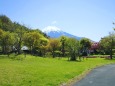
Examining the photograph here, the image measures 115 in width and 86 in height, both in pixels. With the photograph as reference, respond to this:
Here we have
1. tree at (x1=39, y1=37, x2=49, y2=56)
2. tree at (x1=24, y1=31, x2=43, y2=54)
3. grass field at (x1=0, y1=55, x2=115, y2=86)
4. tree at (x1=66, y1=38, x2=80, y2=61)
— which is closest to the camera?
grass field at (x1=0, y1=55, x2=115, y2=86)

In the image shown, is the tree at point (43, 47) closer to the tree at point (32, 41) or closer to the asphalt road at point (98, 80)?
the tree at point (32, 41)

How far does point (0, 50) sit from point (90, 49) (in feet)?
194

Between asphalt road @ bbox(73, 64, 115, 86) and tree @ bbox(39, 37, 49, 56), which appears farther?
tree @ bbox(39, 37, 49, 56)

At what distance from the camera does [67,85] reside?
2591 cm

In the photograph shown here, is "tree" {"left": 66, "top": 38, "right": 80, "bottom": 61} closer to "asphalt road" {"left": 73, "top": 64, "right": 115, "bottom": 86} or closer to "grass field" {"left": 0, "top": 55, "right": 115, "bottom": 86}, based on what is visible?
"grass field" {"left": 0, "top": 55, "right": 115, "bottom": 86}

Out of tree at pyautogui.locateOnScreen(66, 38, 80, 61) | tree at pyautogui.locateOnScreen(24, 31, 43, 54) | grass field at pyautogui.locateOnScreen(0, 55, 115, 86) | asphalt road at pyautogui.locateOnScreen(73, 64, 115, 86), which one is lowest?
asphalt road at pyautogui.locateOnScreen(73, 64, 115, 86)

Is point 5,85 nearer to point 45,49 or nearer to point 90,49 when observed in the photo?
point 45,49

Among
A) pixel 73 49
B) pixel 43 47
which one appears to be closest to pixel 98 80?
pixel 73 49

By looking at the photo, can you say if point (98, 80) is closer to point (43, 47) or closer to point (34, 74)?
point (34, 74)

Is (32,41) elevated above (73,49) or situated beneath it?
elevated above

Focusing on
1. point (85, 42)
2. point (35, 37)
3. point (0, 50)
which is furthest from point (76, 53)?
point (85, 42)

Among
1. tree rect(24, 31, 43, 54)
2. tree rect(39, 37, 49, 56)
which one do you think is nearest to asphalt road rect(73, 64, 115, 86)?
tree rect(24, 31, 43, 54)

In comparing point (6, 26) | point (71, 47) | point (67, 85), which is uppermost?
point (6, 26)

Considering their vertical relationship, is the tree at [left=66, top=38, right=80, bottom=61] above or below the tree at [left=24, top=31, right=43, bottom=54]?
below
